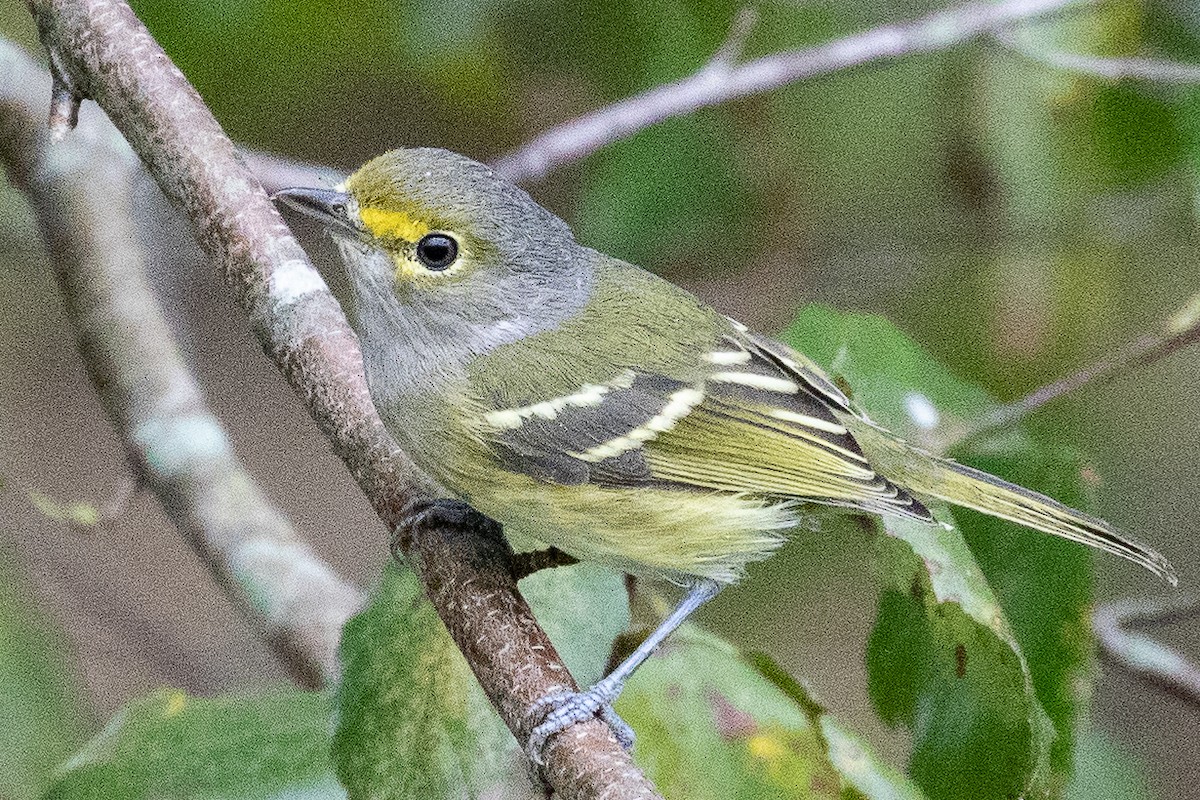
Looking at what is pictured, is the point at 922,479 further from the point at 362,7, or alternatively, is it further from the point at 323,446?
the point at 323,446

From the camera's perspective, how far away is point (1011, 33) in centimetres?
339

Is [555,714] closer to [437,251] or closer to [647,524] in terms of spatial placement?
[647,524]

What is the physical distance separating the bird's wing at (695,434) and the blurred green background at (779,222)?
43 cm

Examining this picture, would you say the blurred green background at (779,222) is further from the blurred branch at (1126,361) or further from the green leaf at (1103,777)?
the blurred branch at (1126,361)

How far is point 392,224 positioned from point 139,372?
3.39 feet

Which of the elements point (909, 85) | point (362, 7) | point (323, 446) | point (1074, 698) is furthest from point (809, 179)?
point (323, 446)

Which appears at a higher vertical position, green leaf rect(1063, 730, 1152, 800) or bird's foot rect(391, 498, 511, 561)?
bird's foot rect(391, 498, 511, 561)

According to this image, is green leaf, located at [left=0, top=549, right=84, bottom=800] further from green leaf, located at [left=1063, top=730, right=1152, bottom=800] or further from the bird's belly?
green leaf, located at [left=1063, top=730, right=1152, bottom=800]

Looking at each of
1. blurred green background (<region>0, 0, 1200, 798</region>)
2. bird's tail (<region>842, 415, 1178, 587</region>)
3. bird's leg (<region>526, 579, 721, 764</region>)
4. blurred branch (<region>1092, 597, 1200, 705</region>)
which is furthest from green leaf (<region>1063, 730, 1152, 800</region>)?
bird's leg (<region>526, 579, 721, 764</region>)

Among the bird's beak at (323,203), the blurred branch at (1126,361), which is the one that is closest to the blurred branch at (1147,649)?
the blurred branch at (1126,361)

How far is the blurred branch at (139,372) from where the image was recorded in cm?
279

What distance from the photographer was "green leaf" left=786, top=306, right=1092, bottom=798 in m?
1.89

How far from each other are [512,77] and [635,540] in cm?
171

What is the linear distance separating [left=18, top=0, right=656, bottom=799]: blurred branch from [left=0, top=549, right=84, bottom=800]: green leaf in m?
0.62
